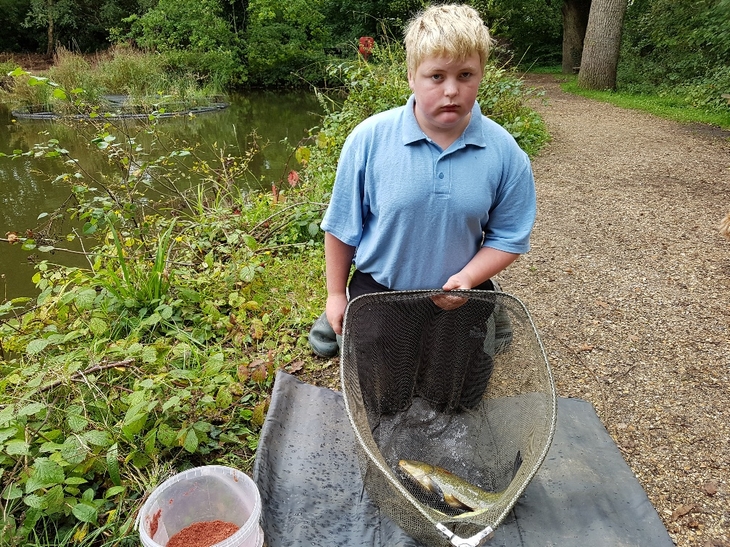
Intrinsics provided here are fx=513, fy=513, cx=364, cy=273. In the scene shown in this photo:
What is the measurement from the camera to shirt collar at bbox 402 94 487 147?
4.92 ft

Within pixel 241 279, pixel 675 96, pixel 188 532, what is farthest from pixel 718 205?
pixel 675 96

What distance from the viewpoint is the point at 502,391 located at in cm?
181

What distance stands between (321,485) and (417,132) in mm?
1237

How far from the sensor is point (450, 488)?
1.62m

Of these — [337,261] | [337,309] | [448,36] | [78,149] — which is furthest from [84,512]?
[78,149]

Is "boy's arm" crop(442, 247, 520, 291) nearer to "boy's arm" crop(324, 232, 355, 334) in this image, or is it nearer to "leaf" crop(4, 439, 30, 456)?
"boy's arm" crop(324, 232, 355, 334)

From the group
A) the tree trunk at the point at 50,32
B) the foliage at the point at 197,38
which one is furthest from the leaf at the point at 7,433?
the tree trunk at the point at 50,32

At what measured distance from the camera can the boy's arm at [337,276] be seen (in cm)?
173

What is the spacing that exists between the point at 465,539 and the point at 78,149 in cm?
857

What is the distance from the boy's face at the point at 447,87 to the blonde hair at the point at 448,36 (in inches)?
0.7

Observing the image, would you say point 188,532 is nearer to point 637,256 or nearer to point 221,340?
point 221,340

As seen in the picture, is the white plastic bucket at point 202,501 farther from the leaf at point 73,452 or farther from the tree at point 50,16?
the tree at point 50,16

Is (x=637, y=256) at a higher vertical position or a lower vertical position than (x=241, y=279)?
lower

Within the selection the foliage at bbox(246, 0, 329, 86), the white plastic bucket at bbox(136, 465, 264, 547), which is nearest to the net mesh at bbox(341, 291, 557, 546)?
the white plastic bucket at bbox(136, 465, 264, 547)
